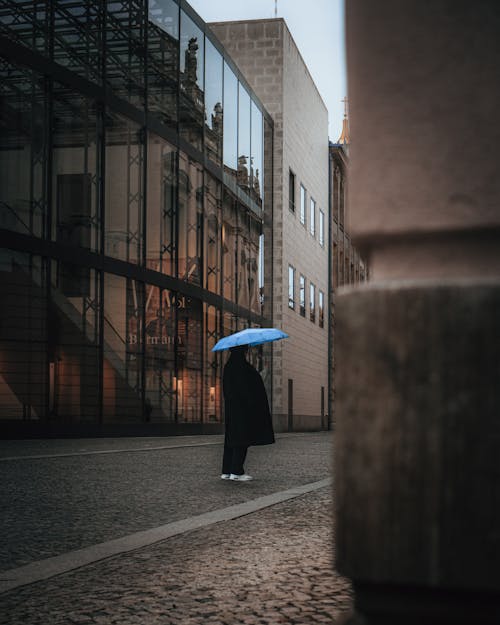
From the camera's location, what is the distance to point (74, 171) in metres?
20.0

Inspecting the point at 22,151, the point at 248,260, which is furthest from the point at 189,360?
the point at 22,151

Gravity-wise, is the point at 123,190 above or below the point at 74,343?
above

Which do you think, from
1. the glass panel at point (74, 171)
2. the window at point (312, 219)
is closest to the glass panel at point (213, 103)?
the glass panel at point (74, 171)

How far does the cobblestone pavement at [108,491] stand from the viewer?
5723 mm

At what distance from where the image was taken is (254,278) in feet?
106

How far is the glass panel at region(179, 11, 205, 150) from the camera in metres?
25.4

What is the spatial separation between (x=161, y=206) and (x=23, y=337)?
6.67 meters

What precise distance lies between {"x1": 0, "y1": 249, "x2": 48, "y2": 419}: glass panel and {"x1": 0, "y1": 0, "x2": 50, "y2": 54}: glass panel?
14.9 ft

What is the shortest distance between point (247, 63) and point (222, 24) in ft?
6.91

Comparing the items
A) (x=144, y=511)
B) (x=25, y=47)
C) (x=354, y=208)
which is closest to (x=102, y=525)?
(x=144, y=511)

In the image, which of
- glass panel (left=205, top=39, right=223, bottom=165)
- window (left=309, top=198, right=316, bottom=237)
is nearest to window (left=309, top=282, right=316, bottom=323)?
window (left=309, top=198, right=316, bottom=237)

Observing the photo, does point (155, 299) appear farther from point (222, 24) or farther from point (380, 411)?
point (380, 411)

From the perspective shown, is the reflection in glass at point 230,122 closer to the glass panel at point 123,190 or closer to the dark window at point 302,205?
the glass panel at point 123,190

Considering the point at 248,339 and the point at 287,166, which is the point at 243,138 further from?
the point at 248,339
